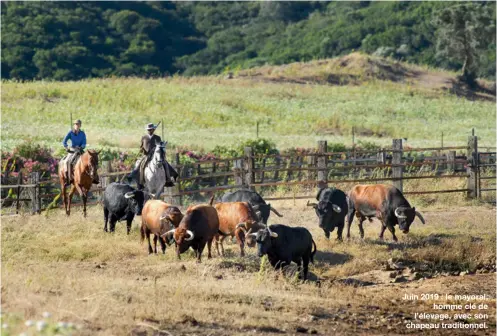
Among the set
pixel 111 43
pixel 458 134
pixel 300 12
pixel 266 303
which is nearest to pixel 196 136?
pixel 458 134

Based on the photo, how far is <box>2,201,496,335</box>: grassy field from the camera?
44.1 ft

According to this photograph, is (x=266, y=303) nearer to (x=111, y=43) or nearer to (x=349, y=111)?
(x=349, y=111)

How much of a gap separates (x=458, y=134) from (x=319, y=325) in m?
44.3

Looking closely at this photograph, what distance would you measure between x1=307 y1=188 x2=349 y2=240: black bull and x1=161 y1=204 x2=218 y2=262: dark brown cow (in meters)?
3.33

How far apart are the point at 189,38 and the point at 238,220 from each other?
97.5 m

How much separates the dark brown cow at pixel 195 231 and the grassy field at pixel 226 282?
0.35 meters

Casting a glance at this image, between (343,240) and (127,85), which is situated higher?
(127,85)

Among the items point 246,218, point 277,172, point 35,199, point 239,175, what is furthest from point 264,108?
point 246,218

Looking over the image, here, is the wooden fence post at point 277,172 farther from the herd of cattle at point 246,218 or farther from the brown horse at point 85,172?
the brown horse at point 85,172

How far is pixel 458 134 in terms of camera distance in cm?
5706

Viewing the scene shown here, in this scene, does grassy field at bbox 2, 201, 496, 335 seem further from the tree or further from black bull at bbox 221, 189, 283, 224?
the tree

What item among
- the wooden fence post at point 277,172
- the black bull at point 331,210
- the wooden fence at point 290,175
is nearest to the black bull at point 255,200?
the black bull at point 331,210

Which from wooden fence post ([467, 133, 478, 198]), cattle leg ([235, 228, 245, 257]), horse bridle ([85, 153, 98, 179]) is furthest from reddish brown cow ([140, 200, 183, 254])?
wooden fence post ([467, 133, 478, 198])

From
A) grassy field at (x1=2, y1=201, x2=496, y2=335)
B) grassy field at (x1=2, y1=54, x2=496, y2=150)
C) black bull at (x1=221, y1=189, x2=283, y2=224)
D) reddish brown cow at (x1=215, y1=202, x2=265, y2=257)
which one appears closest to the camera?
grassy field at (x1=2, y1=201, x2=496, y2=335)
